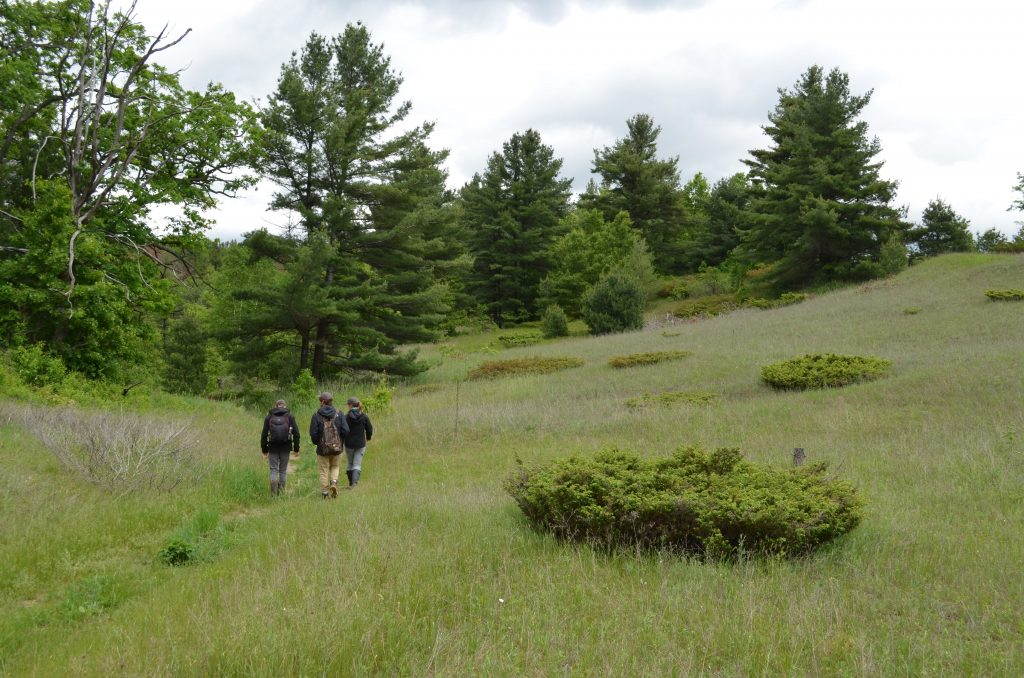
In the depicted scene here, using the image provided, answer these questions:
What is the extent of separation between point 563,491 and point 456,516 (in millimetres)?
1356

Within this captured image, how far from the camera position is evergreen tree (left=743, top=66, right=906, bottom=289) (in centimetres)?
3531

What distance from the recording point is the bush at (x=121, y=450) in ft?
27.1

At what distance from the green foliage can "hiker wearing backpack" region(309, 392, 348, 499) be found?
9.54m

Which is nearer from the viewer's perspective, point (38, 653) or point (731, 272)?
point (38, 653)

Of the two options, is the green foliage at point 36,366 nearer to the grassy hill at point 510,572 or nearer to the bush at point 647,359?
the grassy hill at point 510,572

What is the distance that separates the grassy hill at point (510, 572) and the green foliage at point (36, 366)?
581 centimetres

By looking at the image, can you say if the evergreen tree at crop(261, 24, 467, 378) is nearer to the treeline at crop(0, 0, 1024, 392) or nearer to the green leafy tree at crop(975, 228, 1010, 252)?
the treeline at crop(0, 0, 1024, 392)

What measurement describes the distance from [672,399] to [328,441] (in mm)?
7809

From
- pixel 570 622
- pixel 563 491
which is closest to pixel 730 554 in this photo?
pixel 563 491

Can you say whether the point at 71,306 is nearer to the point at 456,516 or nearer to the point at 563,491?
the point at 456,516

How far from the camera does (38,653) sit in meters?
4.21

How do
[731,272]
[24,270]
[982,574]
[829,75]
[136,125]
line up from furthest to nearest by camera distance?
[731,272] → [829,75] → [136,125] → [24,270] → [982,574]

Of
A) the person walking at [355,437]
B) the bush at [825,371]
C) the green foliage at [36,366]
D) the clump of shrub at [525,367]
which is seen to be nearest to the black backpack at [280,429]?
the person walking at [355,437]

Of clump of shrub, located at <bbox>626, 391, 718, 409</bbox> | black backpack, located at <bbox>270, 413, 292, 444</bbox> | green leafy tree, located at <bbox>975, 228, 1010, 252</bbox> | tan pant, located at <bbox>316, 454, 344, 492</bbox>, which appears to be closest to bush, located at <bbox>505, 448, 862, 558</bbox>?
tan pant, located at <bbox>316, 454, 344, 492</bbox>
